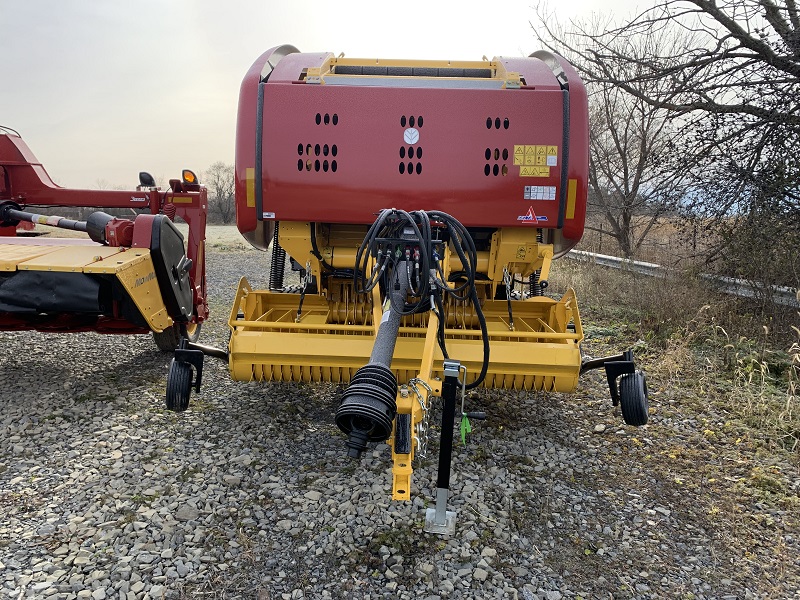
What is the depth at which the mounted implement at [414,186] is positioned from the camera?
11.8 feet

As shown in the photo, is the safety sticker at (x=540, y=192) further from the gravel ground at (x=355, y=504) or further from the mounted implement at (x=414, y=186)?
the gravel ground at (x=355, y=504)

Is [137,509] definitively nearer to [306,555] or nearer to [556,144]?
[306,555]

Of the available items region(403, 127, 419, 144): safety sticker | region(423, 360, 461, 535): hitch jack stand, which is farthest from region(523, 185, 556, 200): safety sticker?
region(423, 360, 461, 535): hitch jack stand

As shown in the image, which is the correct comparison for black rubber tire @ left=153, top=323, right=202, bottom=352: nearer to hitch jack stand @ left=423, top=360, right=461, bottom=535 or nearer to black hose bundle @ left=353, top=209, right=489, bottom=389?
black hose bundle @ left=353, top=209, right=489, bottom=389

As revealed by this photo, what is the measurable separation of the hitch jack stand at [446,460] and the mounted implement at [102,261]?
242 centimetres

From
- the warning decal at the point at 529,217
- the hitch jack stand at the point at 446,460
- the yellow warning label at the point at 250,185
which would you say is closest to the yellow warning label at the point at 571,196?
the warning decal at the point at 529,217

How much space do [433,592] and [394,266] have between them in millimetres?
1607

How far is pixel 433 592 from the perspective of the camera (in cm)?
258

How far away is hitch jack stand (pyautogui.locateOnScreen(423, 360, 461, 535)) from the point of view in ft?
8.27

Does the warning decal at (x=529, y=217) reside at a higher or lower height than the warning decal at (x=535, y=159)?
lower

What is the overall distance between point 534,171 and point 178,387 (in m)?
2.79

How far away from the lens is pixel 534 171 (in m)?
4.04

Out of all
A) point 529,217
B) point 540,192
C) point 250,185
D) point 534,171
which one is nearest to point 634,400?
point 529,217

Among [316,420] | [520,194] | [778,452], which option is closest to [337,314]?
[316,420]
